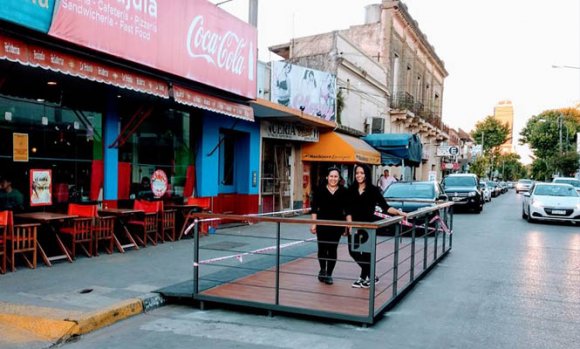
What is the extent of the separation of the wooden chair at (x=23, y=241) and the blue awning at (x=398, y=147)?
15.2m

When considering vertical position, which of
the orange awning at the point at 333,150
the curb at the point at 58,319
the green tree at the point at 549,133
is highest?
the green tree at the point at 549,133

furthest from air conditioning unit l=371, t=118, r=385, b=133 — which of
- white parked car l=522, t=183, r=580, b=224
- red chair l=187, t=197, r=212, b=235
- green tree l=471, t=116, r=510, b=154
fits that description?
green tree l=471, t=116, r=510, b=154

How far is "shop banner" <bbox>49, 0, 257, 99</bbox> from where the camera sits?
304 inches

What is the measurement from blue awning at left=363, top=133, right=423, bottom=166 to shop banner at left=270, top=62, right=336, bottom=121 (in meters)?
2.58

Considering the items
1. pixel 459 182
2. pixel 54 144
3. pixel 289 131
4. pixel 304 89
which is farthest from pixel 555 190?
pixel 54 144

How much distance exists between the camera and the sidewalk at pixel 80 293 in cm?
494

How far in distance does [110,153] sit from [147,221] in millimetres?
1631

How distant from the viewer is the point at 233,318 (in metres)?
5.65

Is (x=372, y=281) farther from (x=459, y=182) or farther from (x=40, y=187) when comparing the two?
(x=459, y=182)

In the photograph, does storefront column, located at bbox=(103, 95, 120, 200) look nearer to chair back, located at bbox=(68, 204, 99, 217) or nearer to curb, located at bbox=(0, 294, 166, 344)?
chair back, located at bbox=(68, 204, 99, 217)

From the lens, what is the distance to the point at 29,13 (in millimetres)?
6766

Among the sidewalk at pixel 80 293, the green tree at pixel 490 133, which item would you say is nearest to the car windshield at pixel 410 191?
the sidewalk at pixel 80 293

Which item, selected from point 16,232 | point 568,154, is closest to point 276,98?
point 16,232

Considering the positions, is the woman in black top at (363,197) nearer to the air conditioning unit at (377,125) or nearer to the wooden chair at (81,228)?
the wooden chair at (81,228)
